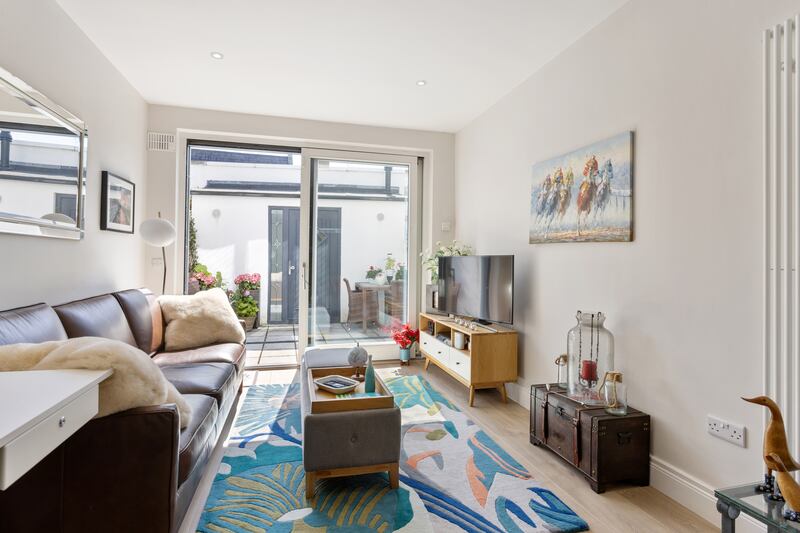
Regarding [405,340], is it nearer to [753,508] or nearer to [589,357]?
[589,357]

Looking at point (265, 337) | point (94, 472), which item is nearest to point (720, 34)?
point (94, 472)

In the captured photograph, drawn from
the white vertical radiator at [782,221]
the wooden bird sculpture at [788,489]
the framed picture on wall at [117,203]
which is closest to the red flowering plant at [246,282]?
the framed picture on wall at [117,203]

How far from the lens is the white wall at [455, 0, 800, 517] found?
177cm

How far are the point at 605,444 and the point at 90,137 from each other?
3673 mm

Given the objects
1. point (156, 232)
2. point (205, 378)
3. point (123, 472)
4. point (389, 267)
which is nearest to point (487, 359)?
point (389, 267)

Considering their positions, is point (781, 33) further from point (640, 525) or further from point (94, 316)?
point (94, 316)

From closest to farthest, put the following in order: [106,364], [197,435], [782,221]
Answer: [106,364], [782,221], [197,435]

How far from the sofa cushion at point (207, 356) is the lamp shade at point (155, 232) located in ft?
3.35

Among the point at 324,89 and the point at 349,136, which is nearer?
the point at 324,89

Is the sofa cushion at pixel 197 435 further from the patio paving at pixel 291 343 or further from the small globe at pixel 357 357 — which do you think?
the patio paving at pixel 291 343

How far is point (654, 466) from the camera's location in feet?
7.12

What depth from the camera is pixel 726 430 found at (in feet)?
6.00

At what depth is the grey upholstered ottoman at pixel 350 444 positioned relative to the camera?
199 cm

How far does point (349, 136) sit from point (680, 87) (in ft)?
10.5
